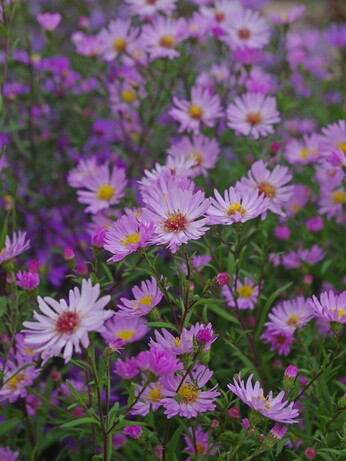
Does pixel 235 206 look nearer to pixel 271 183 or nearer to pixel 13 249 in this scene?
pixel 271 183

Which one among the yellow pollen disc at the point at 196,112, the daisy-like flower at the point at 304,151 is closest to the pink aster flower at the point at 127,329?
the yellow pollen disc at the point at 196,112

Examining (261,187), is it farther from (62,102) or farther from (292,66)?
(292,66)

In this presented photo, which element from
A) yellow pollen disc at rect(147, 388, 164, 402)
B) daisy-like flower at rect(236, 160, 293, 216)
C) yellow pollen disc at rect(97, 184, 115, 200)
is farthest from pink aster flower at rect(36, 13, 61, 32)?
yellow pollen disc at rect(147, 388, 164, 402)

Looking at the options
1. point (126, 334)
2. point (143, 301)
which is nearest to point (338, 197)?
point (126, 334)

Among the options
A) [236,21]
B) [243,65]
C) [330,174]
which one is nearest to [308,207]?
[330,174]

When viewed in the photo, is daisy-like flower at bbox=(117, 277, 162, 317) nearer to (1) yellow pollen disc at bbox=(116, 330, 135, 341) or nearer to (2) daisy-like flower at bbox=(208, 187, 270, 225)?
(2) daisy-like flower at bbox=(208, 187, 270, 225)
